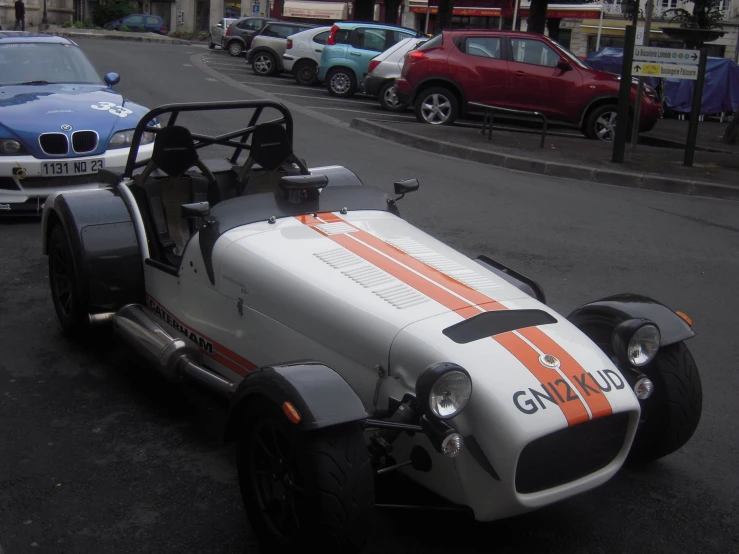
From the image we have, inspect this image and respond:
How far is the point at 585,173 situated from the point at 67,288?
8260mm

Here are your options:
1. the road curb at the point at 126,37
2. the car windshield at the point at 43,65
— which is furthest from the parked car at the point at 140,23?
the car windshield at the point at 43,65

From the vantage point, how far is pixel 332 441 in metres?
3.03

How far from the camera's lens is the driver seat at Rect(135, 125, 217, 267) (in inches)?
198

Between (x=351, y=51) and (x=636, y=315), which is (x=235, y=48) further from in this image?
(x=636, y=315)

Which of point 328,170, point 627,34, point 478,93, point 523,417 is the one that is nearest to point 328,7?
point 478,93

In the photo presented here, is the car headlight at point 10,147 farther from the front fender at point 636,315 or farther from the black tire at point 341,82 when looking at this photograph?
the black tire at point 341,82

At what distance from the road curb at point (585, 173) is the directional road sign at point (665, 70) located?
6.40 feet

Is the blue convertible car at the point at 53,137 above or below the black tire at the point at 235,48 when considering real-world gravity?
below

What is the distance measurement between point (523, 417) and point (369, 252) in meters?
1.27

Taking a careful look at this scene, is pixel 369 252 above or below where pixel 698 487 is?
above

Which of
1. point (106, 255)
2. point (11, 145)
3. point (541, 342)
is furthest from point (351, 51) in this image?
point (541, 342)

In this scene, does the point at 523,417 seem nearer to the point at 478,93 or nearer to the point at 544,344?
the point at 544,344

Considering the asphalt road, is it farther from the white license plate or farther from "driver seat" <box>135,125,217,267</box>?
"driver seat" <box>135,125,217,267</box>

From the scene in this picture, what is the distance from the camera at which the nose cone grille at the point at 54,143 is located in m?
7.96
